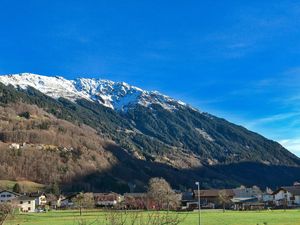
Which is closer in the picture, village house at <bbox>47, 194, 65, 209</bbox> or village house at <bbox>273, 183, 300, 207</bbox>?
village house at <bbox>273, 183, 300, 207</bbox>

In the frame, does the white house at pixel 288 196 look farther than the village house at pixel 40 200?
No

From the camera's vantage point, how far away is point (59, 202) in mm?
187750

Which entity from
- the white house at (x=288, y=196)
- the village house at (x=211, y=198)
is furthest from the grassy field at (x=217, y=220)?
the village house at (x=211, y=198)

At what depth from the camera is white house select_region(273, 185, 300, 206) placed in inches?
6570

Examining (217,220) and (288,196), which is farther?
(288,196)

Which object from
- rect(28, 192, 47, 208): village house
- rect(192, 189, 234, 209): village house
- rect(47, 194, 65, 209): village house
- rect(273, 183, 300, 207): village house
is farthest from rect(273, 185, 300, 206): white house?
rect(28, 192, 47, 208): village house

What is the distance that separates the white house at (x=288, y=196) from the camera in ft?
547

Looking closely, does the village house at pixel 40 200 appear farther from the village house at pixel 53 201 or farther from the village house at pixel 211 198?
the village house at pixel 211 198

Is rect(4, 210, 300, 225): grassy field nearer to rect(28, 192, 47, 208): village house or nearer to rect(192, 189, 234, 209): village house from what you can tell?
rect(192, 189, 234, 209): village house

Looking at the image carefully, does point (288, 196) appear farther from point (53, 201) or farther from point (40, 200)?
point (40, 200)

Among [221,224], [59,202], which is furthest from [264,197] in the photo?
[221,224]

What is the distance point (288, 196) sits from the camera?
6855 inches

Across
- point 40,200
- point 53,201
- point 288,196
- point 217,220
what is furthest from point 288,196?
point 217,220

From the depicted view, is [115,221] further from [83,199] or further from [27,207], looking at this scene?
[27,207]
